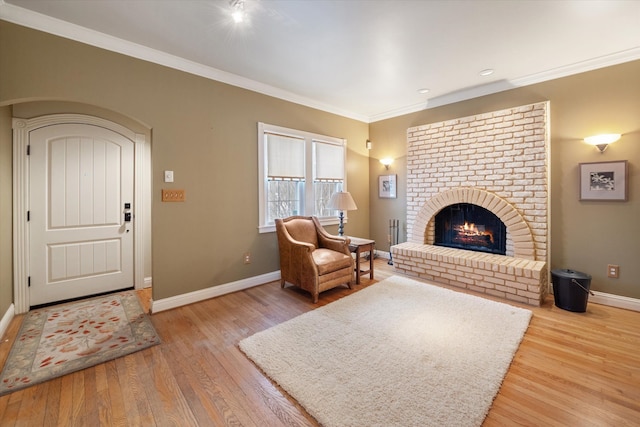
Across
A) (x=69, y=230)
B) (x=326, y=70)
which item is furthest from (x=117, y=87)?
(x=326, y=70)

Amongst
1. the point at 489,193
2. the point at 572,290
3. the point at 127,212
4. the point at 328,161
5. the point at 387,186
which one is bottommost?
the point at 572,290

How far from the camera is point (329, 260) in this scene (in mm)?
3385

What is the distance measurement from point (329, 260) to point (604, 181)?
3.28 meters

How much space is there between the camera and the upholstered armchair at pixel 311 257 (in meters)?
3.24

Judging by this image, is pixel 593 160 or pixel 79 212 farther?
pixel 79 212

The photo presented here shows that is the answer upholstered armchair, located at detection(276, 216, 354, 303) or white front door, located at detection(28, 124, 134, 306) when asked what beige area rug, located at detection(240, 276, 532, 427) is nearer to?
upholstered armchair, located at detection(276, 216, 354, 303)

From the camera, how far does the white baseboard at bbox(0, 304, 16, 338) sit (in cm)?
246

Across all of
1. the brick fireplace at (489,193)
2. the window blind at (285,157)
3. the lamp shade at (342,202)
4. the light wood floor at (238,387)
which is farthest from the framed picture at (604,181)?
the window blind at (285,157)

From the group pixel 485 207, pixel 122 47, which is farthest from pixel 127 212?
pixel 485 207

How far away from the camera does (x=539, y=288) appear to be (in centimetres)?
304

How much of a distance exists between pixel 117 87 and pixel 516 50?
4.14m

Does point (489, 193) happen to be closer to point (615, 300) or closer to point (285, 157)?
point (615, 300)

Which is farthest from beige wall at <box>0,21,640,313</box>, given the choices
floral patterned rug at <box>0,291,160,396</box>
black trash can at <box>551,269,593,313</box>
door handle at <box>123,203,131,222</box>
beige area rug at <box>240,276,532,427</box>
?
beige area rug at <box>240,276,532,427</box>

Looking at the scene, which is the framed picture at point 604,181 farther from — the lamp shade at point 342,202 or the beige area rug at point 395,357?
the lamp shade at point 342,202
